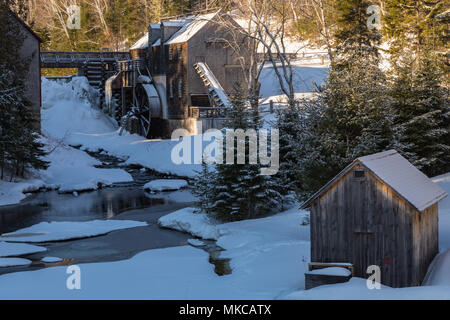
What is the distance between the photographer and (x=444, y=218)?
1939 cm

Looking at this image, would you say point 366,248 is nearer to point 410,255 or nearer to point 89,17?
point 410,255

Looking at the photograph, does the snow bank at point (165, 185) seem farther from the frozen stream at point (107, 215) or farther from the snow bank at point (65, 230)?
the snow bank at point (65, 230)

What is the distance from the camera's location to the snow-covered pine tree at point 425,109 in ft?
78.7

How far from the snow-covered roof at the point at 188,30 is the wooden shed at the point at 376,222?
28.6m

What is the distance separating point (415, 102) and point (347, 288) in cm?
1287

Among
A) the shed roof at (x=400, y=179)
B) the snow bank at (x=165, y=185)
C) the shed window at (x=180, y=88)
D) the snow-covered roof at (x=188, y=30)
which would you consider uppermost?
the snow-covered roof at (x=188, y=30)

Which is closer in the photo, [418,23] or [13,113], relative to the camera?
[13,113]

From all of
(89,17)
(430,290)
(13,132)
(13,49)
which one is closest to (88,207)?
(13,132)

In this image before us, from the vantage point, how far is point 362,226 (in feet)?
47.8

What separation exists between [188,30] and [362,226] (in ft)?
104

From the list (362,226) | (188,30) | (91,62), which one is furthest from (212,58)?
(362,226)

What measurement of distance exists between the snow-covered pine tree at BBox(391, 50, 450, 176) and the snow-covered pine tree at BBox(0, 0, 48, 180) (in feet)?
57.9

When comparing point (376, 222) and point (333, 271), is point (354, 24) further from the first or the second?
point (333, 271)

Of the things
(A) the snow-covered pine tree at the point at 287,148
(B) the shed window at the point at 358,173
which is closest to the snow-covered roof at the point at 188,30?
(A) the snow-covered pine tree at the point at 287,148
